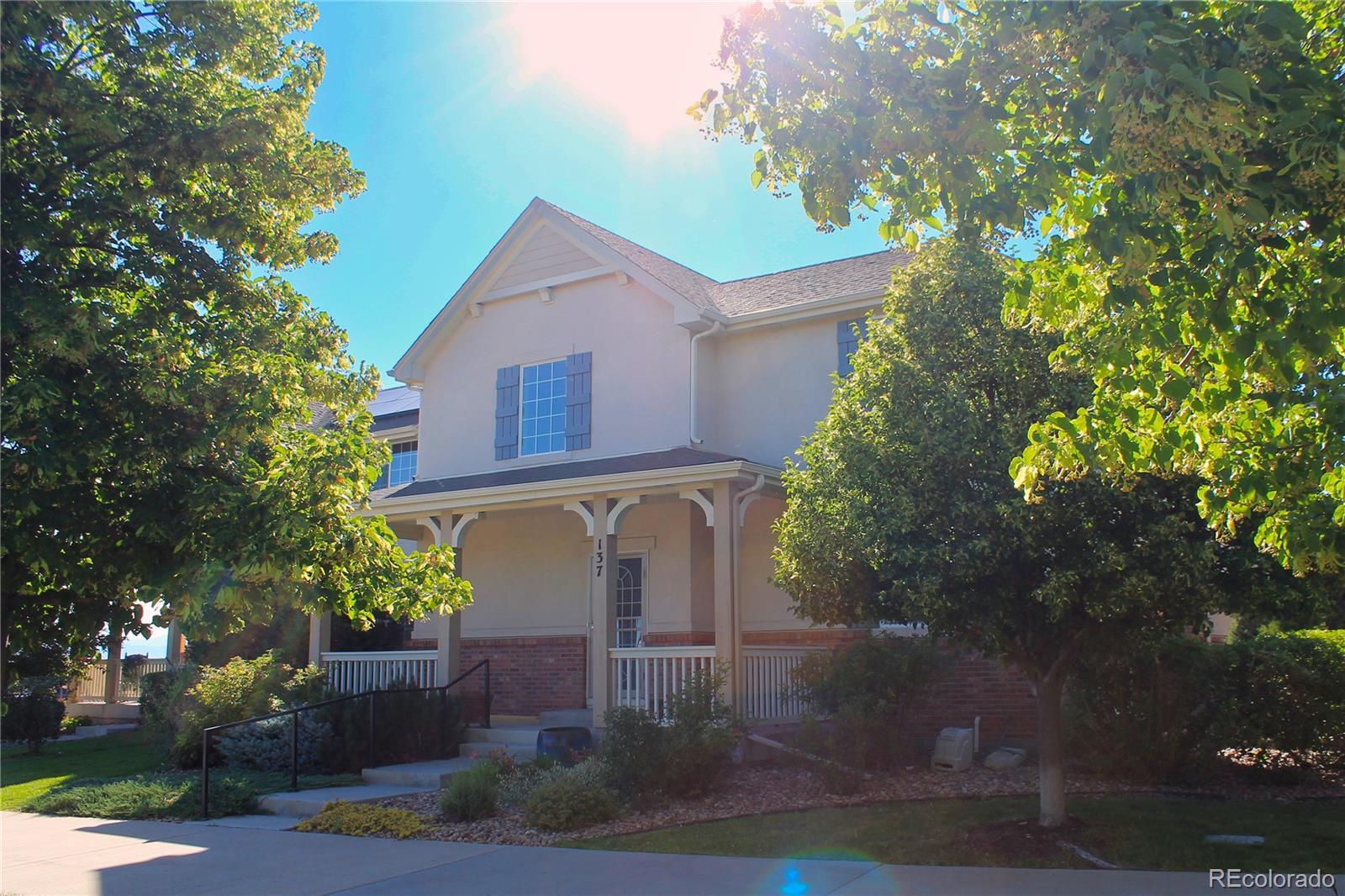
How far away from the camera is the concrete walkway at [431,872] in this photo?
732 centimetres

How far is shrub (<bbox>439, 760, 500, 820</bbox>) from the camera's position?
34.1 feet

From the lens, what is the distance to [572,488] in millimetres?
14312

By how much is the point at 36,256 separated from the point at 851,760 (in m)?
8.49

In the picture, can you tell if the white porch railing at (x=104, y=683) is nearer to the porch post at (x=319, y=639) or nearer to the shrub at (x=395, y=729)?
the porch post at (x=319, y=639)

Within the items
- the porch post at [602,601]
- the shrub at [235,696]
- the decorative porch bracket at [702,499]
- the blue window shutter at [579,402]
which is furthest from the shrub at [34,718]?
the decorative porch bracket at [702,499]

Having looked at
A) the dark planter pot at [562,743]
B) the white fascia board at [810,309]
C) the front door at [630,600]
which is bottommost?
the dark planter pot at [562,743]

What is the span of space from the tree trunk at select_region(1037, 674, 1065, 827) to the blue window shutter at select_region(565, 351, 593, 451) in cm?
929

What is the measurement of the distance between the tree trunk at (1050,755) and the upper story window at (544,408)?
9.84m

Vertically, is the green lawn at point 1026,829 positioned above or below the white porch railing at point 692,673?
below

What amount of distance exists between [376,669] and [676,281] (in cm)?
761

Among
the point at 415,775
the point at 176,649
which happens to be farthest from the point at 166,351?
the point at 176,649

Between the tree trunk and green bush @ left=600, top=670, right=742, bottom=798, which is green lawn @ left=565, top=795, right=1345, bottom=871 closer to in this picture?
the tree trunk

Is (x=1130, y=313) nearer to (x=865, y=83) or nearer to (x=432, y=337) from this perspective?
(x=865, y=83)

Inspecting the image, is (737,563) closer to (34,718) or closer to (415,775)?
(415,775)
